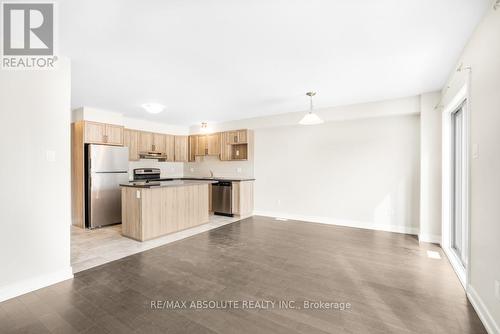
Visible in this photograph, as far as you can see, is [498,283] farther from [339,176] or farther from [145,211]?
[145,211]

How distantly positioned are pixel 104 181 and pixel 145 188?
180cm

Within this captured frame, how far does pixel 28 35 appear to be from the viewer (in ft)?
7.24

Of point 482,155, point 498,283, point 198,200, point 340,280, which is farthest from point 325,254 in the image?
point 198,200

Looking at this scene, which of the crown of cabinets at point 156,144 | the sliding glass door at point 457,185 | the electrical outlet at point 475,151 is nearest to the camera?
the electrical outlet at point 475,151

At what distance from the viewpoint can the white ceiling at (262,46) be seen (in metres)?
1.86

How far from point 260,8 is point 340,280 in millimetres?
2872

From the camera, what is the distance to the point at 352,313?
198cm

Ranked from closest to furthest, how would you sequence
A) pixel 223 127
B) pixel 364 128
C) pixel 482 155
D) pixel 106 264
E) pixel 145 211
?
pixel 482 155, pixel 106 264, pixel 145 211, pixel 364 128, pixel 223 127

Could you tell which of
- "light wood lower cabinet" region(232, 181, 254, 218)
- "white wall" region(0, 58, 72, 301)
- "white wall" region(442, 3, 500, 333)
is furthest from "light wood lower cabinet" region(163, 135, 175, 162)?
"white wall" region(442, 3, 500, 333)

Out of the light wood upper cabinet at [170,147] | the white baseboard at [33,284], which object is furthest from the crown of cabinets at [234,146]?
the white baseboard at [33,284]

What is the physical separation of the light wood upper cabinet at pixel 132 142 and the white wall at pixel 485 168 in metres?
6.35

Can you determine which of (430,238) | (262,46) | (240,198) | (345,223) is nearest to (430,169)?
(430,238)

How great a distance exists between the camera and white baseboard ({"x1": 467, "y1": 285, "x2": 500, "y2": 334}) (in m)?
1.70

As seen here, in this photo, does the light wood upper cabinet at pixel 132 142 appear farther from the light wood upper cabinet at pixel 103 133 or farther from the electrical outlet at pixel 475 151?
the electrical outlet at pixel 475 151
